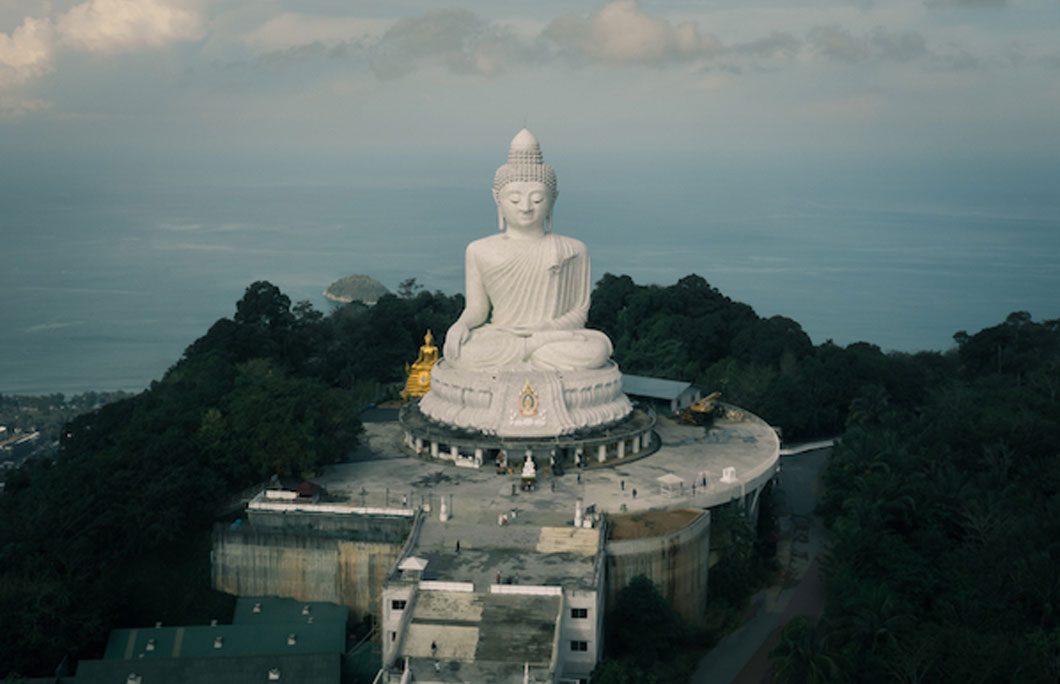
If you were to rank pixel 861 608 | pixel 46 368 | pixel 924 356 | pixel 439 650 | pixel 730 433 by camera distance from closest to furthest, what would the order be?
pixel 439 650, pixel 861 608, pixel 730 433, pixel 924 356, pixel 46 368

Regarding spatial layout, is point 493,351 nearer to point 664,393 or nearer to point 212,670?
point 664,393

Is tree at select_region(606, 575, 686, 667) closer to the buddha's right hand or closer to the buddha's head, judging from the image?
the buddha's right hand

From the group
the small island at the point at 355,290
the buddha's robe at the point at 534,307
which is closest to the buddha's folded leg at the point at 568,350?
the buddha's robe at the point at 534,307

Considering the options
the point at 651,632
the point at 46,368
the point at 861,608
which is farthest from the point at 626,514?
the point at 46,368

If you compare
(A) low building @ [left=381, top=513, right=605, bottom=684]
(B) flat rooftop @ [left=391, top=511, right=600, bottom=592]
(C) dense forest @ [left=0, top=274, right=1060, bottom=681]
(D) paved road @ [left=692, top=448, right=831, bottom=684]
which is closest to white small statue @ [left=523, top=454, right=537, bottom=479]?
(B) flat rooftop @ [left=391, top=511, right=600, bottom=592]

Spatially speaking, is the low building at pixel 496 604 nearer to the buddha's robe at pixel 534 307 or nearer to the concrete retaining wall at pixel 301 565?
the concrete retaining wall at pixel 301 565

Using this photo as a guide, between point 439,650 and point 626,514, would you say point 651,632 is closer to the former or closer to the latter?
point 626,514

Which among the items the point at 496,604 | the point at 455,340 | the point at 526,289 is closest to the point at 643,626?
the point at 496,604
